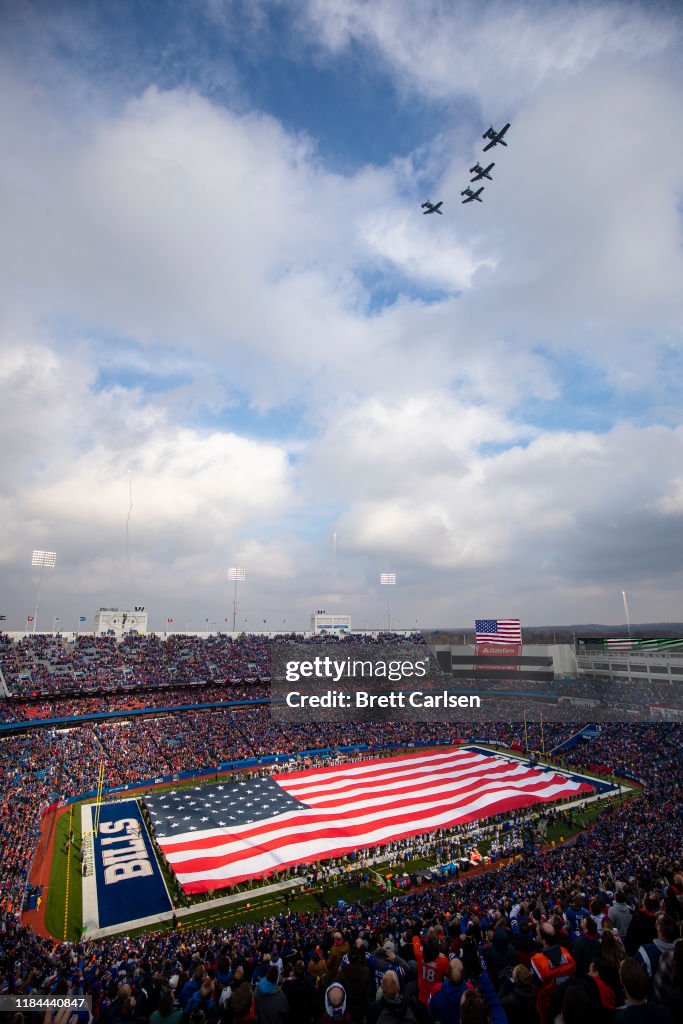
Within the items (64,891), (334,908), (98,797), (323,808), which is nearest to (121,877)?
(64,891)

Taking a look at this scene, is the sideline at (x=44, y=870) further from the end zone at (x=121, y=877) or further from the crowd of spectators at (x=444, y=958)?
the end zone at (x=121, y=877)

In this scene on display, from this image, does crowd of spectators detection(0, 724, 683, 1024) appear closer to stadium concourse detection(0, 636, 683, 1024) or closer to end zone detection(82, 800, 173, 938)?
stadium concourse detection(0, 636, 683, 1024)

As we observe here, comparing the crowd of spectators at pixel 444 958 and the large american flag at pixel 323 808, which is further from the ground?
the crowd of spectators at pixel 444 958

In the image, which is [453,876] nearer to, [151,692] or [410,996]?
[410,996]

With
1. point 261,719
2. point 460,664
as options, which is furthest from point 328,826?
point 460,664

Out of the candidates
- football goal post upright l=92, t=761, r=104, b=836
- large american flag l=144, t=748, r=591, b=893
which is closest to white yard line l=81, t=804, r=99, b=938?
large american flag l=144, t=748, r=591, b=893

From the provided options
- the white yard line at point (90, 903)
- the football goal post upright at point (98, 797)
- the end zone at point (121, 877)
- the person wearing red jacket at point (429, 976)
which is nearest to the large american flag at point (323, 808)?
the end zone at point (121, 877)
